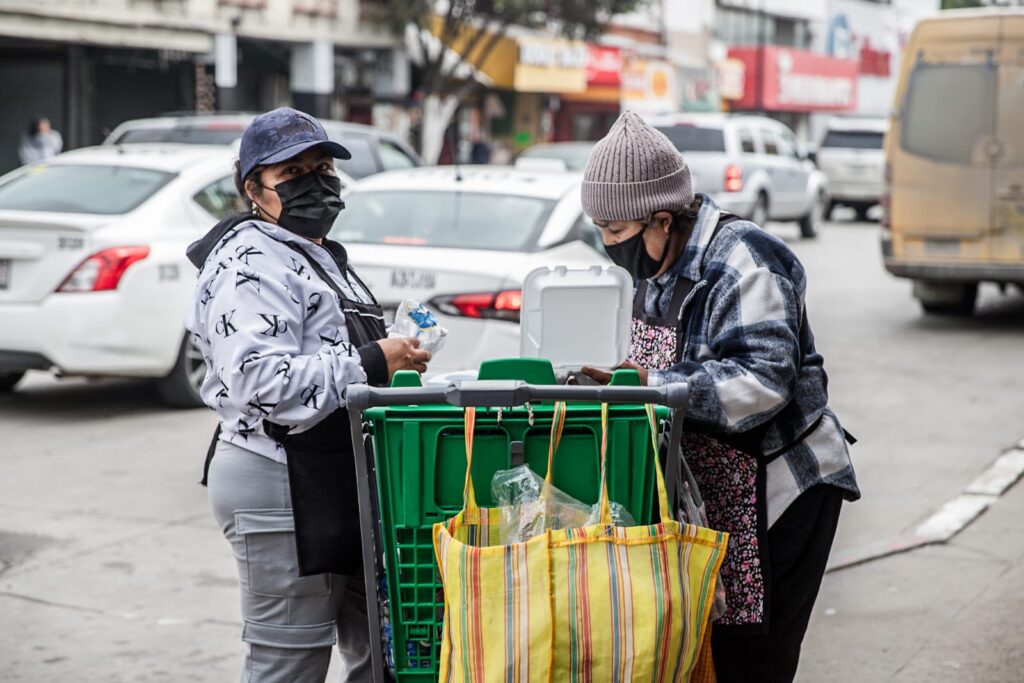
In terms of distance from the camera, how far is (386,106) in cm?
3089

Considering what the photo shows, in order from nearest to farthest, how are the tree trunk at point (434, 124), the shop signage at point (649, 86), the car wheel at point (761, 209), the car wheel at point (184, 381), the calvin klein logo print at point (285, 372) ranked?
the calvin klein logo print at point (285, 372), the car wheel at point (184, 381), the car wheel at point (761, 209), the tree trunk at point (434, 124), the shop signage at point (649, 86)

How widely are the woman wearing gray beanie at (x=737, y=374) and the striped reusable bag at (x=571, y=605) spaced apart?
15.2 inches

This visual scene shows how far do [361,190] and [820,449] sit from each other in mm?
5821

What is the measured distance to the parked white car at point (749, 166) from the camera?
Answer: 21641mm

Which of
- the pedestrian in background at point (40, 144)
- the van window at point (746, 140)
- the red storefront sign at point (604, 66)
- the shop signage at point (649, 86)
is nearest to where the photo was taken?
the pedestrian in background at point (40, 144)

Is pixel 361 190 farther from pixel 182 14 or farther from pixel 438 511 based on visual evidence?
pixel 182 14

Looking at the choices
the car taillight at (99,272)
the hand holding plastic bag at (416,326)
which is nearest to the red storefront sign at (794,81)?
the car taillight at (99,272)

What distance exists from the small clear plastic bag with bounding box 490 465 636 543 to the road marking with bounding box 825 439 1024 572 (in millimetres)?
3647

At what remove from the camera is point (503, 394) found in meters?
2.59

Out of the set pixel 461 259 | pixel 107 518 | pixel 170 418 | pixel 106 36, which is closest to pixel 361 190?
pixel 461 259

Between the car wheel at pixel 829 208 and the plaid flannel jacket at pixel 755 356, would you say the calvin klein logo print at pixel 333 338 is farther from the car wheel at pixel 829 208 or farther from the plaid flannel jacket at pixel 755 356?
the car wheel at pixel 829 208

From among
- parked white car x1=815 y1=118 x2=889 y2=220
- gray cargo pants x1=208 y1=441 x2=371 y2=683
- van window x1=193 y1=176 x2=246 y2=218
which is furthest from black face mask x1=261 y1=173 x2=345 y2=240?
parked white car x1=815 y1=118 x2=889 y2=220

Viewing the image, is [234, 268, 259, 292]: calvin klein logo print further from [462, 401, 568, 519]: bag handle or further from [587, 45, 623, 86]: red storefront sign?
[587, 45, 623, 86]: red storefront sign

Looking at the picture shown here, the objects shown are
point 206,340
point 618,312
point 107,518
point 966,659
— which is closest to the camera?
point 618,312
